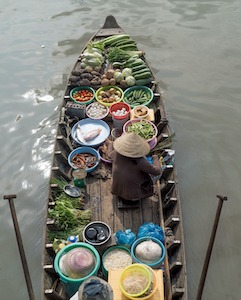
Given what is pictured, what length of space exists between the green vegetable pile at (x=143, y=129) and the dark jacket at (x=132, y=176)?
924mm

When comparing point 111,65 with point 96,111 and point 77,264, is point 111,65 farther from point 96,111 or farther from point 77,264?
point 77,264

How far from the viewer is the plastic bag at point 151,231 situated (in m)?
4.58

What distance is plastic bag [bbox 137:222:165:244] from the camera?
4.58m

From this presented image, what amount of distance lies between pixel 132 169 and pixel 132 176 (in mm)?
116

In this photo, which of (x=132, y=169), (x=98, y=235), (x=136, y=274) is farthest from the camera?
(x=132, y=169)

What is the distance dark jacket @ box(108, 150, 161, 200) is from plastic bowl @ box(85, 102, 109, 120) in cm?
181

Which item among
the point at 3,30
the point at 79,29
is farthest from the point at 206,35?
the point at 3,30

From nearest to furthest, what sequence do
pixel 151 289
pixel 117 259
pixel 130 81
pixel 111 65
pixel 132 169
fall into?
pixel 151 289
pixel 117 259
pixel 132 169
pixel 130 81
pixel 111 65

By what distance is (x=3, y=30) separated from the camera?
11750mm

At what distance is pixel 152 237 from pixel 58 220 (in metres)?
1.38

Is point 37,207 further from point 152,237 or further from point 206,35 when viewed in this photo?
point 206,35

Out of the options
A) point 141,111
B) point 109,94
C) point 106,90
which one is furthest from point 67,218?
point 106,90

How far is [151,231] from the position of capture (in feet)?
15.3

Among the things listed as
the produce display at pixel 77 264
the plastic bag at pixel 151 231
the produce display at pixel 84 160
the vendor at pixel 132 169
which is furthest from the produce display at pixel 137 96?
the produce display at pixel 77 264
